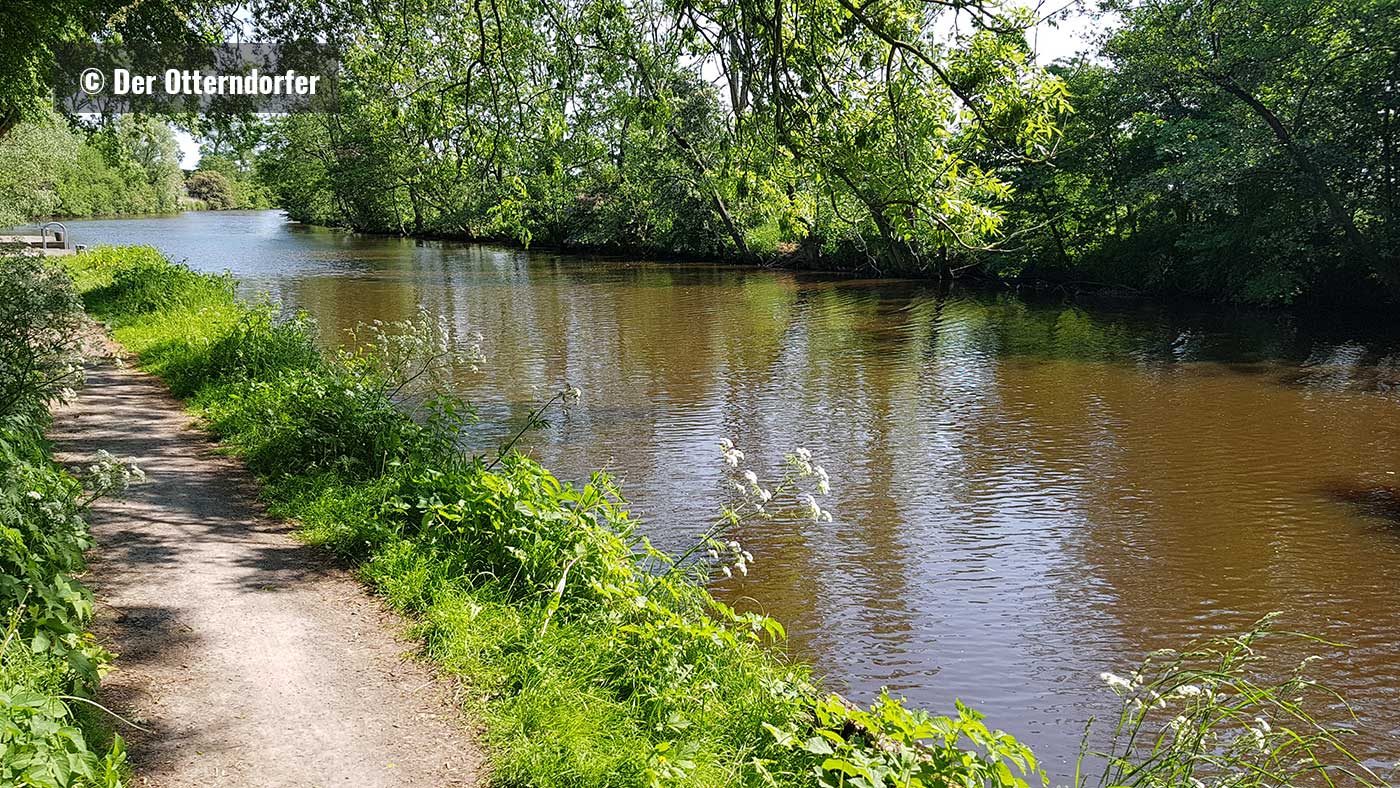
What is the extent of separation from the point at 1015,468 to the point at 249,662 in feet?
29.1

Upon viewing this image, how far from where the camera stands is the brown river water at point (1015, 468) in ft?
23.4

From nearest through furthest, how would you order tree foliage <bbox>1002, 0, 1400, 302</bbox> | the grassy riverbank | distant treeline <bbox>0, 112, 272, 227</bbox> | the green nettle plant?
the grassy riverbank
the green nettle plant
distant treeline <bbox>0, 112, 272, 227</bbox>
tree foliage <bbox>1002, 0, 1400, 302</bbox>

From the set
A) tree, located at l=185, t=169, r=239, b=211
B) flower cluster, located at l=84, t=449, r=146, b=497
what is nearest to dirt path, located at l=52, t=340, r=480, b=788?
flower cluster, located at l=84, t=449, r=146, b=497

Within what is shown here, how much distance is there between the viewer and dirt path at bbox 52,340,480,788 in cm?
411

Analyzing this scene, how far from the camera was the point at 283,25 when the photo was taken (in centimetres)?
1147

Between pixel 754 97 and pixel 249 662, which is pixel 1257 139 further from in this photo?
pixel 249 662

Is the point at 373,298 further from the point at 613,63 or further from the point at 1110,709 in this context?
the point at 1110,709

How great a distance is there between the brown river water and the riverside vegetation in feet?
1.70

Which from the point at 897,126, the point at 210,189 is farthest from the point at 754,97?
the point at 210,189

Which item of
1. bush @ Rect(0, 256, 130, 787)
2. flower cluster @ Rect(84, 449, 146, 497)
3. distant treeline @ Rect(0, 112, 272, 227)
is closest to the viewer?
bush @ Rect(0, 256, 130, 787)

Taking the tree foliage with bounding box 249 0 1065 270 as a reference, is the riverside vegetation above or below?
below

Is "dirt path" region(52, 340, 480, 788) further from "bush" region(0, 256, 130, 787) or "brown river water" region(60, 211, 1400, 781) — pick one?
"brown river water" region(60, 211, 1400, 781)

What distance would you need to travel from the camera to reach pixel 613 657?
17.2 ft

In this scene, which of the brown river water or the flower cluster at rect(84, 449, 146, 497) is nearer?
the flower cluster at rect(84, 449, 146, 497)
